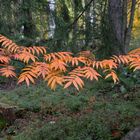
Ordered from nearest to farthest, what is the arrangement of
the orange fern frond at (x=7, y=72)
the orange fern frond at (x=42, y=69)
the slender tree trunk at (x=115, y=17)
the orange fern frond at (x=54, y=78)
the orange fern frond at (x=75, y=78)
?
the orange fern frond at (x=75, y=78), the orange fern frond at (x=54, y=78), the orange fern frond at (x=42, y=69), the orange fern frond at (x=7, y=72), the slender tree trunk at (x=115, y=17)

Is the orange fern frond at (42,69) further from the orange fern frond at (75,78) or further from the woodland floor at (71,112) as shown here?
the woodland floor at (71,112)

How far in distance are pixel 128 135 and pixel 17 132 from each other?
256 centimetres

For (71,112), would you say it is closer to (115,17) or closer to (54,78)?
(115,17)

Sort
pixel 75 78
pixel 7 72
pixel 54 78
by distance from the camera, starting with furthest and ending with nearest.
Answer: pixel 7 72 → pixel 54 78 → pixel 75 78

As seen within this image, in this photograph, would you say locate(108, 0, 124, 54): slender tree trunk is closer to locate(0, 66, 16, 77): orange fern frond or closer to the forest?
the forest

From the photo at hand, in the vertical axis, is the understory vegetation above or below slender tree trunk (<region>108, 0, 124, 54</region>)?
below

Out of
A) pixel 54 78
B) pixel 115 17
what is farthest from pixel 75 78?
pixel 115 17

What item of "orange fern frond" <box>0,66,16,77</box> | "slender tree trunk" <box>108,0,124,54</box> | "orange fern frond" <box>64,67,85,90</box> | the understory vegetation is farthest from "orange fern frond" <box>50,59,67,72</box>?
"slender tree trunk" <box>108,0,124,54</box>

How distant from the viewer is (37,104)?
8.45 meters

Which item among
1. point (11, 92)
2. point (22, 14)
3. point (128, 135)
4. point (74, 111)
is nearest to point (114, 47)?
point (128, 135)

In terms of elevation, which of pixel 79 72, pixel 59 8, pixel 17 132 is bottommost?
pixel 17 132

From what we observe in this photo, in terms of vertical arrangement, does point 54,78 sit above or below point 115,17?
below

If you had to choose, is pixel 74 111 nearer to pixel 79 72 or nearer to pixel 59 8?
pixel 59 8

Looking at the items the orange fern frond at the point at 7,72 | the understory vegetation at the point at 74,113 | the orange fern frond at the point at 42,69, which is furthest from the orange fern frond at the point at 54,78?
the understory vegetation at the point at 74,113
